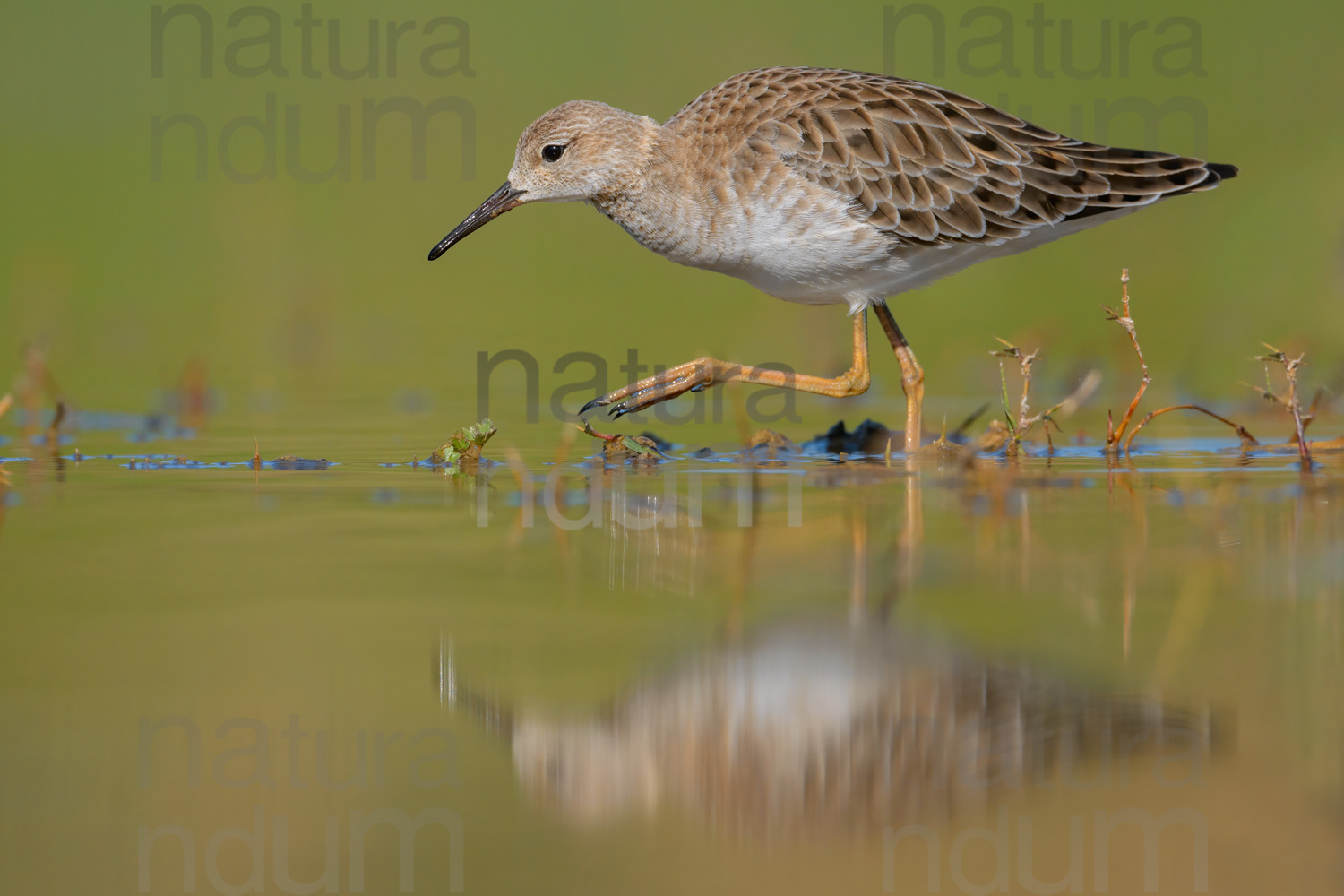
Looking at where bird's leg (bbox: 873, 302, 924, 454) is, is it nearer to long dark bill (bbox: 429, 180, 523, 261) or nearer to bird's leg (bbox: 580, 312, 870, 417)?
bird's leg (bbox: 580, 312, 870, 417)

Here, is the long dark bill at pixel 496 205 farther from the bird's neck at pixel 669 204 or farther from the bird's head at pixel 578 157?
the bird's neck at pixel 669 204

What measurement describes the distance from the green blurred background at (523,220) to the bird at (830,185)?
1666 mm

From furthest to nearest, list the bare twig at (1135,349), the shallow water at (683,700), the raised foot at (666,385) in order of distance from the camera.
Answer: the raised foot at (666,385) → the bare twig at (1135,349) → the shallow water at (683,700)

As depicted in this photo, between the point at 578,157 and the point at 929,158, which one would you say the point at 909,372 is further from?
the point at 578,157

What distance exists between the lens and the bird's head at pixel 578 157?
7.60 metres

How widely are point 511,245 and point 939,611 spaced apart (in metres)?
12.7

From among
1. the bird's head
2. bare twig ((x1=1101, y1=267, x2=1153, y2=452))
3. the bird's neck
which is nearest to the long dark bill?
the bird's head

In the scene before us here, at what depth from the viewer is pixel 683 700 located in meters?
3.24

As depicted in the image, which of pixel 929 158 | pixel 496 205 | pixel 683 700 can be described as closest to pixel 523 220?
pixel 496 205

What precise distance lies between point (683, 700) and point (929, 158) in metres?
4.84

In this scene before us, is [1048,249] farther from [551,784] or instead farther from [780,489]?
[551,784]

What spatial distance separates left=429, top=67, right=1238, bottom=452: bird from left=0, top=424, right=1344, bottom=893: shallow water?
7.08 ft

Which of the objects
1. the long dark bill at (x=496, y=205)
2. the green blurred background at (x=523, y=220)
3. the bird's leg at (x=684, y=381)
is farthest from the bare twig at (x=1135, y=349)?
A: the long dark bill at (x=496, y=205)

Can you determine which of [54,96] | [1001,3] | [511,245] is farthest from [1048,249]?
[54,96]
